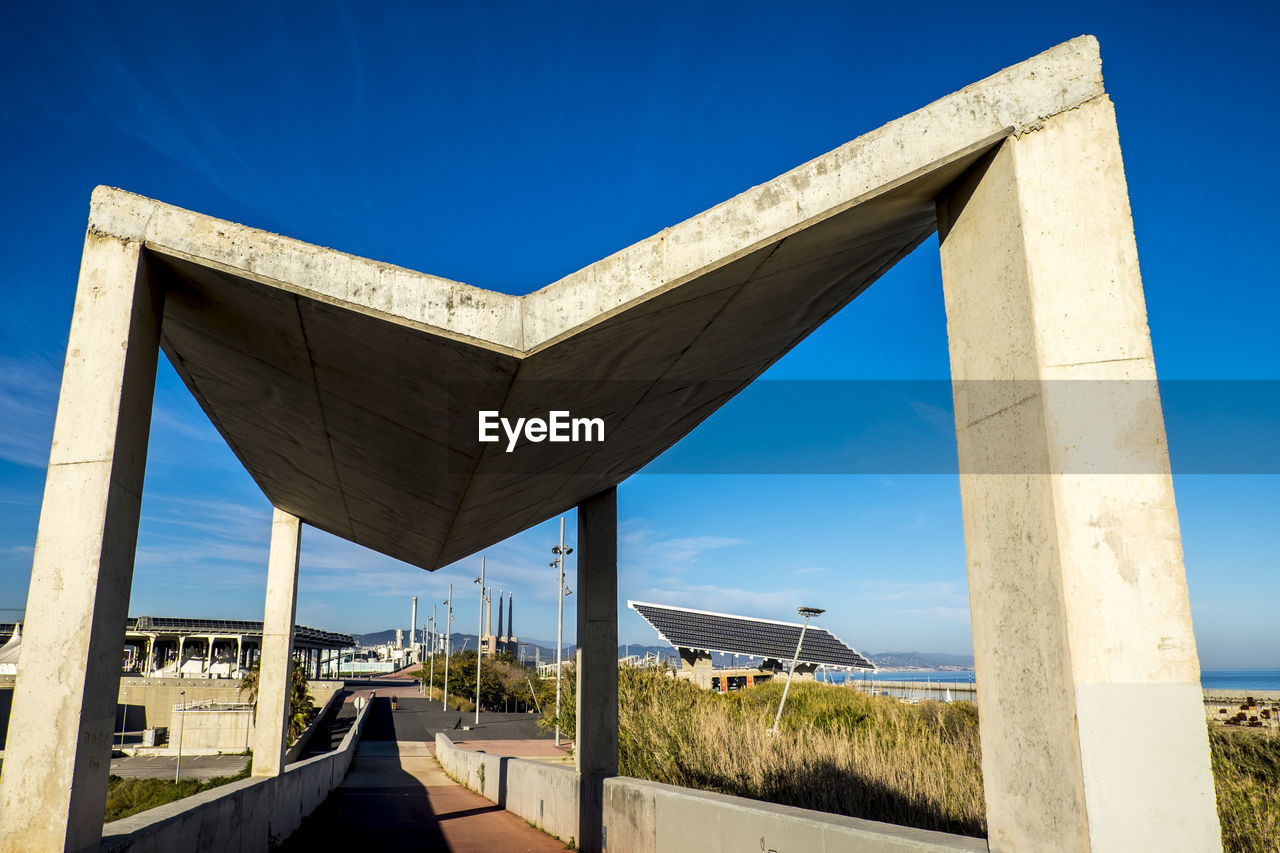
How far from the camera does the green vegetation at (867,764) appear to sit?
752 cm

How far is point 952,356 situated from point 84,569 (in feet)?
17.4

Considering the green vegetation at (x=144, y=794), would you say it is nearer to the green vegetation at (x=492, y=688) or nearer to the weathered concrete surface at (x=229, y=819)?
the weathered concrete surface at (x=229, y=819)

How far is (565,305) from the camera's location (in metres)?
5.40

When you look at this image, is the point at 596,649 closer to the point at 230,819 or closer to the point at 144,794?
the point at 230,819

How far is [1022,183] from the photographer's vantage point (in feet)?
14.4

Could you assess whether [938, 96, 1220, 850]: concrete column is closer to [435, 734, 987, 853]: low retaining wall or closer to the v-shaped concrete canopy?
the v-shaped concrete canopy

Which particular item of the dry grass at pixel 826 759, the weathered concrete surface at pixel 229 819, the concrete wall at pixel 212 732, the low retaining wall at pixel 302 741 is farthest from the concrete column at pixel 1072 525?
the concrete wall at pixel 212 732

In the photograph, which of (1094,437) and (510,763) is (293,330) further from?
(510,763)

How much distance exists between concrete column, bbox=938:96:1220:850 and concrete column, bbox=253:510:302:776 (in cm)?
1177

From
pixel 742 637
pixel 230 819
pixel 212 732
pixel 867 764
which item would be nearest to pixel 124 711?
pixel 212 732

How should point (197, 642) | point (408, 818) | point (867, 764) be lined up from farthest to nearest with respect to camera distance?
1. point (197, 642)
2. point (408, 818)
3. point (867, 764)

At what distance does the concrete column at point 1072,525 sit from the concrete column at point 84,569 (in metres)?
5.05

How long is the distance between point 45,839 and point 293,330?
11.0ft

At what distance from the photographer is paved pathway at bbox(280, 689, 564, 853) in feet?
38.3
